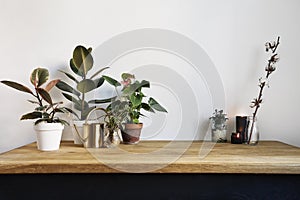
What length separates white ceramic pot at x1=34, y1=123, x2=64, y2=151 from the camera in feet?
3.17

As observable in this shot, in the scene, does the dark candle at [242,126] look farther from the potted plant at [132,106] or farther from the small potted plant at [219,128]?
the potted plant at [132,106]

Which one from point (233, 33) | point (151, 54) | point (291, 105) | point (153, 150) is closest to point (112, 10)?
point (151, 54)

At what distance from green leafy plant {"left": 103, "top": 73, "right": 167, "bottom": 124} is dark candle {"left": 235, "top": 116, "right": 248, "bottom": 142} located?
34cm

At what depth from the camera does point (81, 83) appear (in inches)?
43.9

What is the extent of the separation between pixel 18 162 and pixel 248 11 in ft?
3.84

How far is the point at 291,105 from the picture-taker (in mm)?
1257

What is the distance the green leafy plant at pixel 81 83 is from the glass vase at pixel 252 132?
641 millimetres

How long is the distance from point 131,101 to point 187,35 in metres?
0.44

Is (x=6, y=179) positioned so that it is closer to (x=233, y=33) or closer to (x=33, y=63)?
(x=33, y=63)

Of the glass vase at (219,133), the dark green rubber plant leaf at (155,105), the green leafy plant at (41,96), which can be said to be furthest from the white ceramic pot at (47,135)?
the glass vase at (219,133)

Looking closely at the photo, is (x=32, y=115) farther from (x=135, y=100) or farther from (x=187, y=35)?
(x=187, y=35)

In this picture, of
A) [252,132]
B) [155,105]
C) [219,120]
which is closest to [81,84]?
[155,105]

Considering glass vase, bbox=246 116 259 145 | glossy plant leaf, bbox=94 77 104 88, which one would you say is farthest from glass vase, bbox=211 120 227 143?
glossy plant leaf, bbox=94 77 104 88

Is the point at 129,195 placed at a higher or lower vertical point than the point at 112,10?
lower
